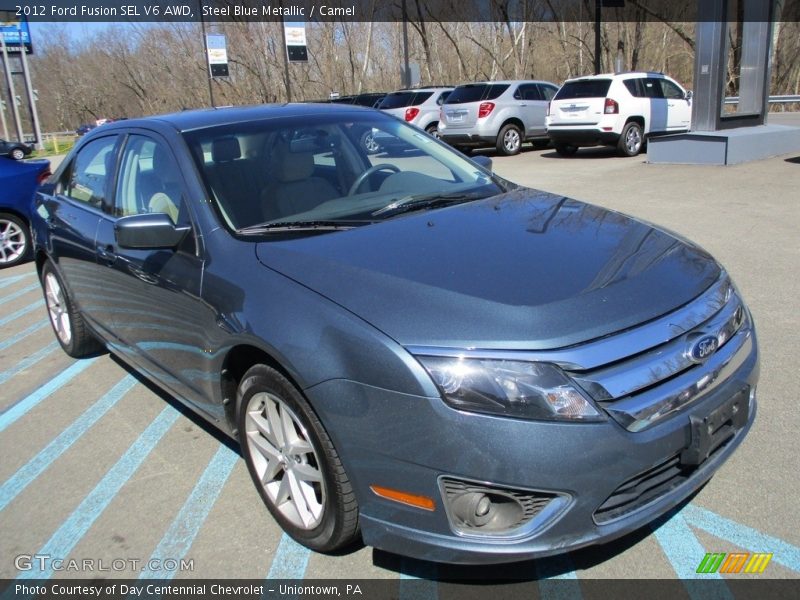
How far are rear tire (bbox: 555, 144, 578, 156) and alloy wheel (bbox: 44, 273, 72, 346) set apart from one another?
1399 centimetres

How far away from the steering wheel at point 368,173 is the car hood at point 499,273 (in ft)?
1.69

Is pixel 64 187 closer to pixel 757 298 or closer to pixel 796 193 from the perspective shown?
pixel 757 298

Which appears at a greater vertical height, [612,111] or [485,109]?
[485,109]

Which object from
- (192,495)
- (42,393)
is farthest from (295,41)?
(192,495)

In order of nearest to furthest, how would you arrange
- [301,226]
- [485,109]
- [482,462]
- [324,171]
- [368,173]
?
[482,462], [301,226], [324,171], [368,173], [485,109]

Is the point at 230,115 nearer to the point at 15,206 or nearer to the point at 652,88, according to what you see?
the point at 15,206

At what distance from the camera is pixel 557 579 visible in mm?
2520

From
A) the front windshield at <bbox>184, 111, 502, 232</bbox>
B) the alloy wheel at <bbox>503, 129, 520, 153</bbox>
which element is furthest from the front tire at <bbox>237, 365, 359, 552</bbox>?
the alloy wheel at <bbox>503, 129, 520, 153</bbox>

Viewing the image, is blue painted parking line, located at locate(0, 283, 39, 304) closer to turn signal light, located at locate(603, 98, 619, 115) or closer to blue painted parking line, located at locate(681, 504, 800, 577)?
blue painted parking line, located at locate(681, 504, 800, 577)

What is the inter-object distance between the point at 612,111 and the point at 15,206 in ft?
40.0

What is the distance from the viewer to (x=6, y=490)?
344cm

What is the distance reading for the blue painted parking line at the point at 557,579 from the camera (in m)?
2.44

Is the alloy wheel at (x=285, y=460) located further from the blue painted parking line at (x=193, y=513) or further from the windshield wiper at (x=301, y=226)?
the windshield wiper at (x=301, y=226)

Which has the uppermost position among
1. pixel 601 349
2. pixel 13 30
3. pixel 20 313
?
pixel 13 30
